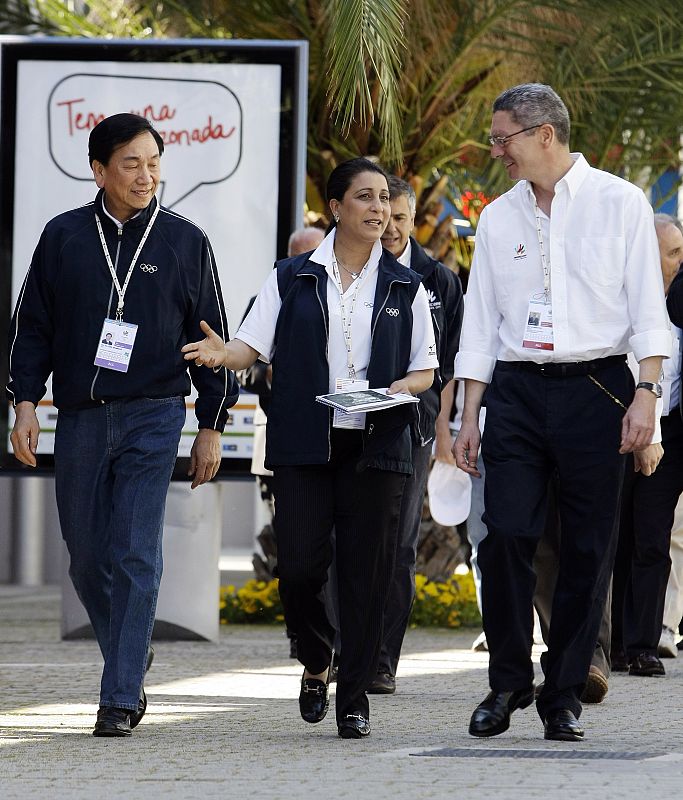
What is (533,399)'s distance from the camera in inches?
222

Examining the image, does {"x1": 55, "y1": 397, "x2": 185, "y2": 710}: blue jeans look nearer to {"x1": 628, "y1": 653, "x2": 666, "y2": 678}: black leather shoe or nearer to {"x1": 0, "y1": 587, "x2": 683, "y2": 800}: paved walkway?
{"x1": 0, "y1": 587, "x2": 683, "y2": 800}: paved walkway

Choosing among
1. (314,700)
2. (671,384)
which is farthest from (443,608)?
(314,700)

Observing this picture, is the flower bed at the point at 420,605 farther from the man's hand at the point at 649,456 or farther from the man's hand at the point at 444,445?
the man's hand at the point at 649,456

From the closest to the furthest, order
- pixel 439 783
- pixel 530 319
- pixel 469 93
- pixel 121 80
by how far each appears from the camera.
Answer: pixel 439 783, pixel 530 319, pixel 121 80, pixel 469 93

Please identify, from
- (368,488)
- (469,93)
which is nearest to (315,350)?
(368,488)

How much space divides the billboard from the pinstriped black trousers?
3509 mm

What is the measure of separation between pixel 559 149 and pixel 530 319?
0.56 metres

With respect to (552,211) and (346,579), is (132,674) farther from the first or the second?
(552,211)

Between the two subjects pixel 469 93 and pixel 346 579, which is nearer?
pixel 346 579

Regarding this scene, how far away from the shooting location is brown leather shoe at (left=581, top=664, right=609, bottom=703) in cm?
667

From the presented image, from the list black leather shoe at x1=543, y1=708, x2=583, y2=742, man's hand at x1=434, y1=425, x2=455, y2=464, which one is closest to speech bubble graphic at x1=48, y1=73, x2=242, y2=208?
man's hand at x1=434, y1=425, x2=455, y2=464

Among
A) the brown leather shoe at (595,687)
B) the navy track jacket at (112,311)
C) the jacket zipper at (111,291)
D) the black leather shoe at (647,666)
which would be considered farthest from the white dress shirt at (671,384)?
the jacket zipper at (111,291)

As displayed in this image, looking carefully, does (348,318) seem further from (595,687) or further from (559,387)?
(595,687)

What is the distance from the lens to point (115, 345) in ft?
19.2
